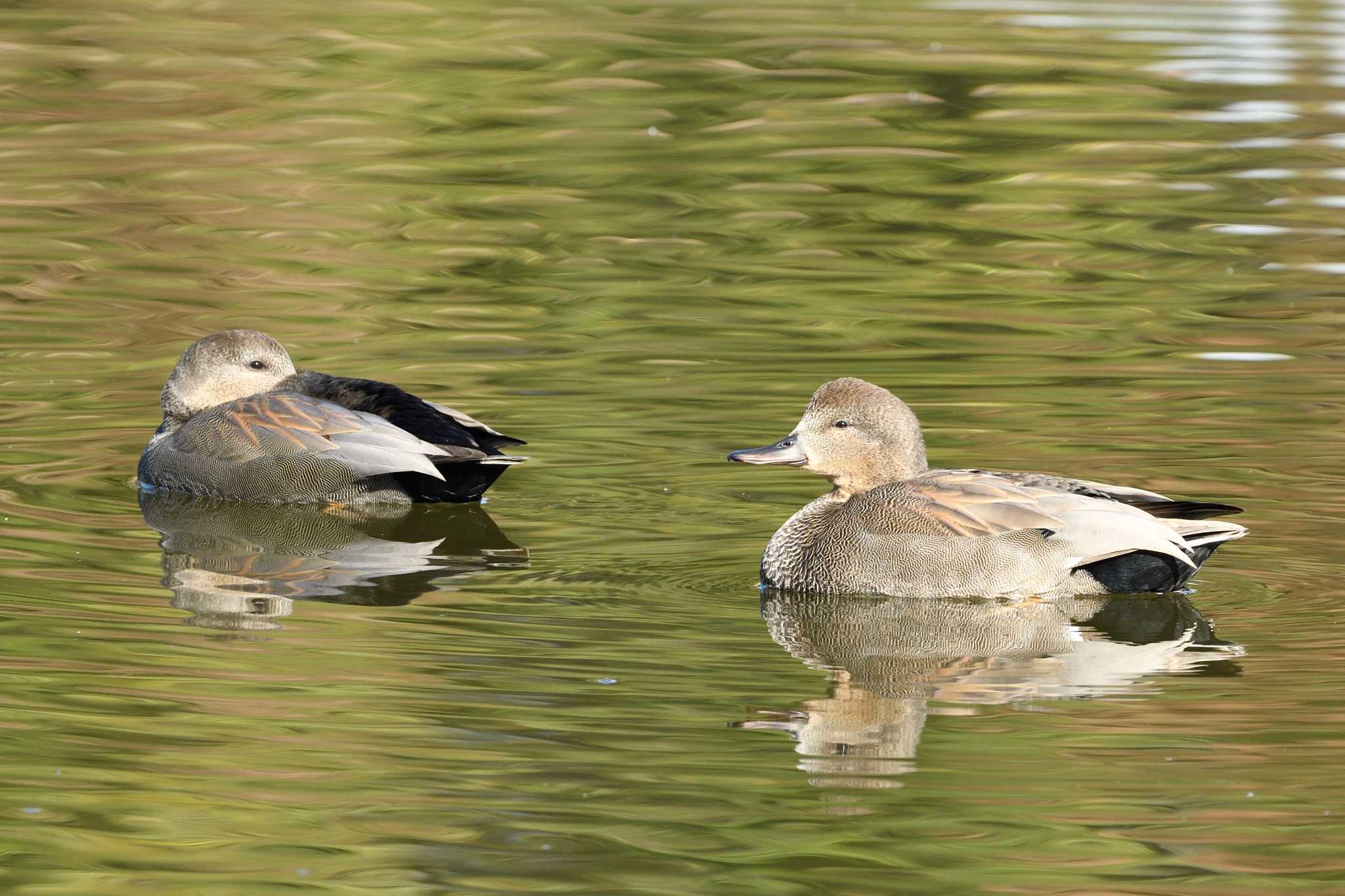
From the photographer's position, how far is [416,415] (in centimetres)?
1074

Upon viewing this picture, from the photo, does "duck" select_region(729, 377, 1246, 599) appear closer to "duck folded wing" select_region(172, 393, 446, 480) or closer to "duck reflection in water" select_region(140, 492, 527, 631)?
"duck reflection in water" select_region(140, 492, 527, 631)

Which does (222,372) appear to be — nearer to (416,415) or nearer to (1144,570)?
(416,415)

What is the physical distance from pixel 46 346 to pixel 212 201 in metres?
4.96

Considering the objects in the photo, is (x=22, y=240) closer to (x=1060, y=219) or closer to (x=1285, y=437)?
(x=1060, y=219)

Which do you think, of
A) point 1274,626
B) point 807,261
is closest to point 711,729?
point 1274,626

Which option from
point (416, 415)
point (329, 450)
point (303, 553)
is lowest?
point (303, 553)

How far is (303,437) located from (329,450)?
181mm

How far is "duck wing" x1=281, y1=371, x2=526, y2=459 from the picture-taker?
34.7ft

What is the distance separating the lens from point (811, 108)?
22.0 m

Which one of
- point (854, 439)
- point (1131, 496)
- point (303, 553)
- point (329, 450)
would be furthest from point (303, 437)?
point (1131, 496)

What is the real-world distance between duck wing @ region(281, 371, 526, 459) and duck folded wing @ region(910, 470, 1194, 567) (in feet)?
7.59

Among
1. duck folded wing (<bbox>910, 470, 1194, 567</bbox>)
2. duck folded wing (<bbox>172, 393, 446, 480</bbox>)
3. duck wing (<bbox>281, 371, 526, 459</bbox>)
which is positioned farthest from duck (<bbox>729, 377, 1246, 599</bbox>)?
duck folded wing (<bbox>172, 393, 446, 480</bbox>)

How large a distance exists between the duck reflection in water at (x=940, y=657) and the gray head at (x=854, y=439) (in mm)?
639

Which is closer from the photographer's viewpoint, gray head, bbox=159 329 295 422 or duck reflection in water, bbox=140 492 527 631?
duck reflection in water, bbox=140 492 527 631
